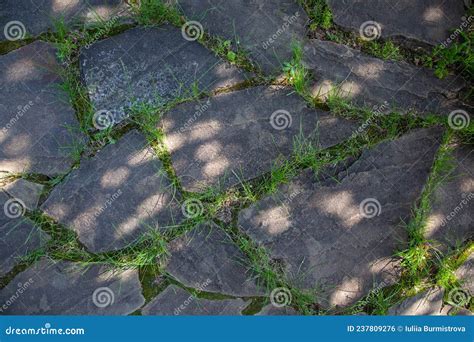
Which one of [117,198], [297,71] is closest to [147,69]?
[117,198]

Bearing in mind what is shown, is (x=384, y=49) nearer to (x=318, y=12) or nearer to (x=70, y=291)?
(x=318, y=12)

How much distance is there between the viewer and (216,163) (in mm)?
3635

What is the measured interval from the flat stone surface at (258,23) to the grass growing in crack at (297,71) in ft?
0.14

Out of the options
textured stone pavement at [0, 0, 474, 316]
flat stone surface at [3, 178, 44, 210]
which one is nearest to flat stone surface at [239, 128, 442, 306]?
textured stone pavement at [0, 0, 474, 316]

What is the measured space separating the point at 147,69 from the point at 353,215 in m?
1.78

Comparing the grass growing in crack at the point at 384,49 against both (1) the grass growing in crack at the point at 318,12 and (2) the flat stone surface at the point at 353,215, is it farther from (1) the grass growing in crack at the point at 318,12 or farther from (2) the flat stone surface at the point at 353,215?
(2) the flat stone surface at the point at 353,215

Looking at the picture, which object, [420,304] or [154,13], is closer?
[154,13]

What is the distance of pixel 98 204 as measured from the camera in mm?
3596

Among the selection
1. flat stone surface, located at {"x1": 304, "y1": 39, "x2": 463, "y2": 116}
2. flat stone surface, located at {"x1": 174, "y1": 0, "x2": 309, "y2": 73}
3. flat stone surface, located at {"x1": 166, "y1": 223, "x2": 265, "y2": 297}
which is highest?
flat stone surface, located at {"x1": 174, "y1": 0, "x2": 309, "y2": 73}

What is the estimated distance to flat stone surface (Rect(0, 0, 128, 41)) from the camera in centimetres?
357

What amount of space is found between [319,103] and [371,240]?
1038 mm

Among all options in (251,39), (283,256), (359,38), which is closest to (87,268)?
(283,256)

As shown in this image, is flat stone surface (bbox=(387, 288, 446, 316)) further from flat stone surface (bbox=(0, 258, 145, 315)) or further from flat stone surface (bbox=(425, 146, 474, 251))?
flat stone surface (bbox=(0, 258, 145, 315))

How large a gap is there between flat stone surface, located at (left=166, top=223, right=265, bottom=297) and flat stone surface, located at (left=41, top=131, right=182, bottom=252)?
0.19 m
